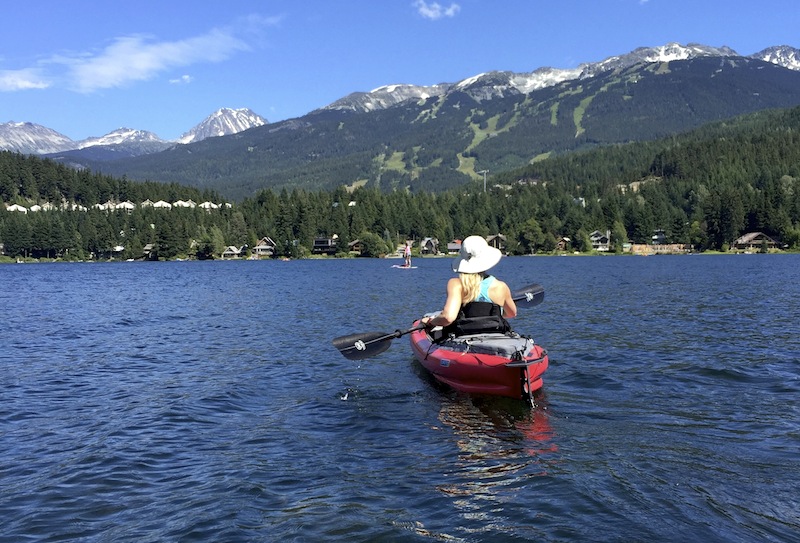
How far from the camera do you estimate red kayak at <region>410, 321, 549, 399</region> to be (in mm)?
15578

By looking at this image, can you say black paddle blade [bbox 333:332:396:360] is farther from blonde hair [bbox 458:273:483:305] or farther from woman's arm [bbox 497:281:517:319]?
woman's arm [bbox 497:281:517:319]

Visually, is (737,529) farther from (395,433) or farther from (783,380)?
(783,380)

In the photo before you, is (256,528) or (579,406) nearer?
(256,528)

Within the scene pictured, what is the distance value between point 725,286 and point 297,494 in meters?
57.5

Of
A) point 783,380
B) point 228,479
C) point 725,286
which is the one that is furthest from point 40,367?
point 725,286

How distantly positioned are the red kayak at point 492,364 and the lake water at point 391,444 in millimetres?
453

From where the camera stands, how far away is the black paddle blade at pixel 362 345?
19562 millimetres

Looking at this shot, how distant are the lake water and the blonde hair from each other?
2741 mm

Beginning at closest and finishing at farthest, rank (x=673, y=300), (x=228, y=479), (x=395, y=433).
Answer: (x=228, y=479)
(x=395, y=433)
(x=673, y=300)

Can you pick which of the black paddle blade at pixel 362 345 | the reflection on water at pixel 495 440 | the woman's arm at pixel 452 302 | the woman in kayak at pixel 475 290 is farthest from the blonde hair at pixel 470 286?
the black paddle blade at pixel 362 345

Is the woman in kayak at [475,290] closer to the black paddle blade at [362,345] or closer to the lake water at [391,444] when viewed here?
the lake water at [391,444]

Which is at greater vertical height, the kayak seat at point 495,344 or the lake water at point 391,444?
the kayak seat at point 495,344

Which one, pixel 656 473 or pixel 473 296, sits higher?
pixel 473 296

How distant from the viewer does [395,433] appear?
14242mm
